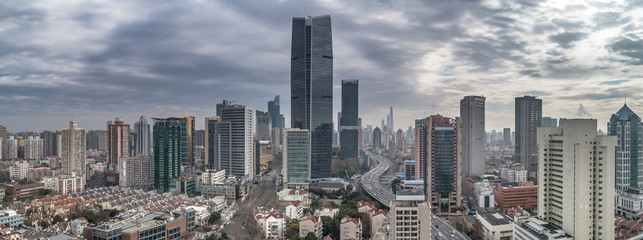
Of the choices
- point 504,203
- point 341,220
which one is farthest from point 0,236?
point 504,203

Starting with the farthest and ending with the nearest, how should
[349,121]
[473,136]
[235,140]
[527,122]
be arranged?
[349,121] < [527,122] < [473,136] < [235,140]

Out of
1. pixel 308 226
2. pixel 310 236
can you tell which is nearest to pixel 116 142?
pixel 308 226

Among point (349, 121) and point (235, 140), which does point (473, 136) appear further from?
point (235, 140)

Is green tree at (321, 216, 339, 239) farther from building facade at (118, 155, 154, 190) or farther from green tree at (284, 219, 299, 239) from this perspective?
building facade at (118, 155, 154, 190)

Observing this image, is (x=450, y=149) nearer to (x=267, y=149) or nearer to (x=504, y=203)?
(x=504, y=203)

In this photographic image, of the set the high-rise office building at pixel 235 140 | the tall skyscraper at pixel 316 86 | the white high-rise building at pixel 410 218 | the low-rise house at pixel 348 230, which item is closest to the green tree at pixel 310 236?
the low-rise house at pixel 348 230

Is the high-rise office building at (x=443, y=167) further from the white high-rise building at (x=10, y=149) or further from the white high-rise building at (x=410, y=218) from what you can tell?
the white high-rise building at (x=10, y=149)

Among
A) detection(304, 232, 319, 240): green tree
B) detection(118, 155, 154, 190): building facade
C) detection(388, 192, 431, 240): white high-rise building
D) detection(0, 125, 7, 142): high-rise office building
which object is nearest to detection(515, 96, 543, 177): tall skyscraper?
detection(388, 192, 431, 240): white high-rise building
